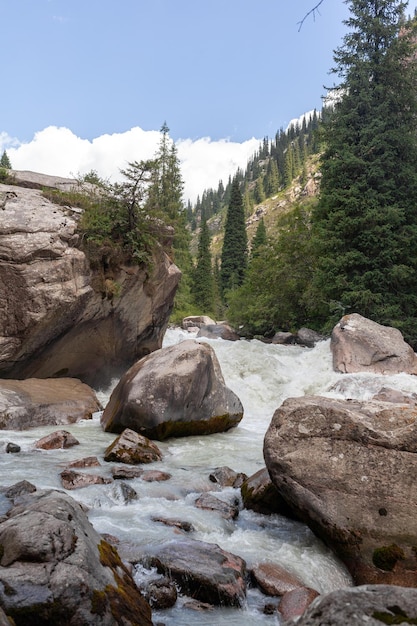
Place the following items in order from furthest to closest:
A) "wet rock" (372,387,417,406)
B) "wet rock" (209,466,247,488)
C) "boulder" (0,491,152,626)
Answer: "wet rock" (372,387,417,406)
"wet rock" (209,466,247,488)
"boulder" (0,491,152,626)

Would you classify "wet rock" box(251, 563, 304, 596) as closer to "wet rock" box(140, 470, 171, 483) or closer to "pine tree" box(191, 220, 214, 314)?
"wet rock" box(140, 470, 171, 483)

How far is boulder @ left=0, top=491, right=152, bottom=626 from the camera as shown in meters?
2.54

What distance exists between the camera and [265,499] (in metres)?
5.73

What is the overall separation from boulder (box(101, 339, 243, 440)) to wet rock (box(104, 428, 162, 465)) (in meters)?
1.20

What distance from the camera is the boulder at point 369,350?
14.4 meters

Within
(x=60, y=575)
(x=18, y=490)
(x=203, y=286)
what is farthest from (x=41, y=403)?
(x=203, y=286)

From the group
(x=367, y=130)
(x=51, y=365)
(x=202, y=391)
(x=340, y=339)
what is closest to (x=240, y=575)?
(x=202, y=391)

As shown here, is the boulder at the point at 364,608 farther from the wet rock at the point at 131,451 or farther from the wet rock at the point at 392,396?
the wet rock at the point at 392,396

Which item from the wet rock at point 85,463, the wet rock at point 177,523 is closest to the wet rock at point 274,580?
the wet rock at point 177,523

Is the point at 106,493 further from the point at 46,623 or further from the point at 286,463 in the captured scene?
the point at 46,623

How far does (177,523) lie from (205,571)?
1198 mm

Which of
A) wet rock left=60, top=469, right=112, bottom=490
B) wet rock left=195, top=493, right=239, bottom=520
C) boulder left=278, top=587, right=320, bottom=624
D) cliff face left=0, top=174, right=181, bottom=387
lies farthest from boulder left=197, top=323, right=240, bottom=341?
boulder left=278, top=587, right=320, bottom=624

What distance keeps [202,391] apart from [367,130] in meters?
15.8

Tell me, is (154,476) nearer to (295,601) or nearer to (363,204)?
(295,601)
